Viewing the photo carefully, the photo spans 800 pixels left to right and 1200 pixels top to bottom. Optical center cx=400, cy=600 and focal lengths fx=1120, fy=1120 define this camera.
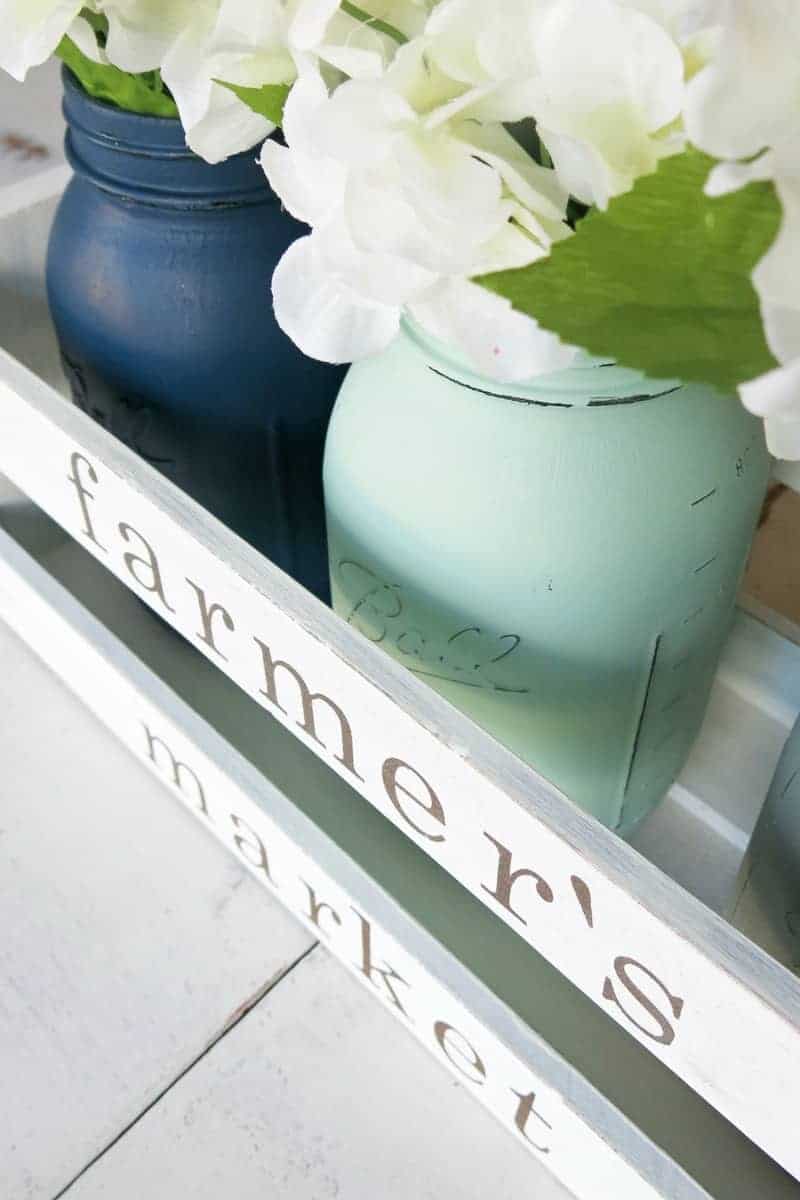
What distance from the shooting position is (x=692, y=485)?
0.23 m

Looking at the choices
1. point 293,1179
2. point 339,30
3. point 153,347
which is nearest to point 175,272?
point 153,347

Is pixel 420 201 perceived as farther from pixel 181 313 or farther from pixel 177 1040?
pixel 177 1040

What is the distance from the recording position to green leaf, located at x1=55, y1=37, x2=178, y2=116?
26 centimetres

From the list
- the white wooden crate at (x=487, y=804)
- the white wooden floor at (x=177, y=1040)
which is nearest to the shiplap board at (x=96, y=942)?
the white wooden floor at (x=177, y=1040)

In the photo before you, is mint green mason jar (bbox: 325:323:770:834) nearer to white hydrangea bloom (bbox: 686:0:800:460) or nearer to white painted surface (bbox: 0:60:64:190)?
white hydrangea bloom (bbox: 686:0:800:460)

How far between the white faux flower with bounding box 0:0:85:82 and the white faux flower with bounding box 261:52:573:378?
5 cm

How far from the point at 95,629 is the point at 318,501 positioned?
8 cm

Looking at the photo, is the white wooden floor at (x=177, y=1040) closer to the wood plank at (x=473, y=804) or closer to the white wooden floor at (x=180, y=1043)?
the white wooden floor at (x=180, y=1043)

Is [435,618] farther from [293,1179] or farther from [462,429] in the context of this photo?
[293,1179]

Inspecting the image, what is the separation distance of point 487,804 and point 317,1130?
0.56 ft

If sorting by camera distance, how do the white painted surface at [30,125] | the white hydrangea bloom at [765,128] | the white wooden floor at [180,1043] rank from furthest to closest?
1. the white painted surface at [30,125]
2. the white wooden floor at [180,1043]
3. the white hydrangea bloom at [765,128]

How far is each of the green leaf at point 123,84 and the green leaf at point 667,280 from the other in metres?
0.16

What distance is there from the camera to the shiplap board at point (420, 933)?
0.27 metres

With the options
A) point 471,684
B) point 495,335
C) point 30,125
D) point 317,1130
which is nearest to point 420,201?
point 495,335
